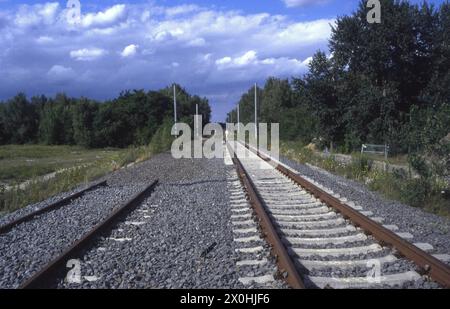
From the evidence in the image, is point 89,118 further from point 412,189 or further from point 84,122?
point 412,189

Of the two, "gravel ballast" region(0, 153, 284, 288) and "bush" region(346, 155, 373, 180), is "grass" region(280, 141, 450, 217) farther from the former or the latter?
"gravel ballast" region(0, 153, 284, 288)

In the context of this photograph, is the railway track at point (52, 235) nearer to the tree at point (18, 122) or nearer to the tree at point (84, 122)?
the tree at point (84, 122)

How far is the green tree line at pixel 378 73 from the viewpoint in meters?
30.6

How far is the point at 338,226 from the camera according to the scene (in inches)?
336

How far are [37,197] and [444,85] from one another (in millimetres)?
24037

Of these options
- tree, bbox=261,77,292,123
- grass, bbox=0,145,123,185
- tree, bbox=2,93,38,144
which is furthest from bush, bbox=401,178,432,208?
tree, bbox=2,93,38,144

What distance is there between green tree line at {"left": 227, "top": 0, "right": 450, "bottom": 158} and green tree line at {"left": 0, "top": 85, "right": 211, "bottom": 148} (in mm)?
32535

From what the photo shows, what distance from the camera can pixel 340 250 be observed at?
6836 millimetres

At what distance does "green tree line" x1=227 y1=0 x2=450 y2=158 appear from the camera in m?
30.6

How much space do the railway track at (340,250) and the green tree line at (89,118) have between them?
182ft

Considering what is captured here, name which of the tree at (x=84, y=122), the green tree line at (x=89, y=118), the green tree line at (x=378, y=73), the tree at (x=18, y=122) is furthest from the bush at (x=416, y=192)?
the tree at (x=18, y=122)
